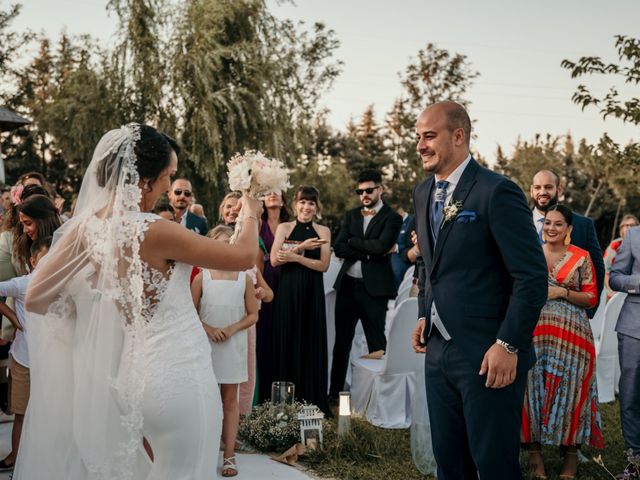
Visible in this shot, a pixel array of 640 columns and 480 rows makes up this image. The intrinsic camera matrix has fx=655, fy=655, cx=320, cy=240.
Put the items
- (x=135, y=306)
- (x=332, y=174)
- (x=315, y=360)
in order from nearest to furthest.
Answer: (x=135, y=306)
(x=315, y=360)
(x=332, y=174)

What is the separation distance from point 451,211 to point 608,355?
6.03 meters

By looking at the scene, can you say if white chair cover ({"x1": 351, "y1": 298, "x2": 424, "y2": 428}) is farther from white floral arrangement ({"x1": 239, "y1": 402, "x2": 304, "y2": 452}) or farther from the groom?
the groom

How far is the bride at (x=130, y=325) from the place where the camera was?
2.61 meters

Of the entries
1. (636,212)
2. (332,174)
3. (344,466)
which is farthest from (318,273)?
(636,212)

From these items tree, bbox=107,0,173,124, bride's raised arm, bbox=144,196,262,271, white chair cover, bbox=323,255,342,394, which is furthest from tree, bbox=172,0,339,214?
bride's raised arm, bbox=144,196,262,271

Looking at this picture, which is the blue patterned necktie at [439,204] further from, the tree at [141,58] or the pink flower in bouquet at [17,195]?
the tree at [141,58]

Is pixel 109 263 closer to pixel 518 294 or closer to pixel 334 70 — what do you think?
pixel 518 294

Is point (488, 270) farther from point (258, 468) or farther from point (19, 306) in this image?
point (19, 306)

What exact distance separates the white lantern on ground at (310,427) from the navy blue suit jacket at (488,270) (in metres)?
2.62

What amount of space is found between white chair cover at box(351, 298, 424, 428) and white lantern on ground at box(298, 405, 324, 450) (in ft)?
3.32

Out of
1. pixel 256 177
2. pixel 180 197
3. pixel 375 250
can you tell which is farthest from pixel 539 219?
pixel 180 197

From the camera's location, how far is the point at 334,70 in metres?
25.2

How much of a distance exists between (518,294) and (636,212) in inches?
1556

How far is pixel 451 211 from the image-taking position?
9.89 feet
